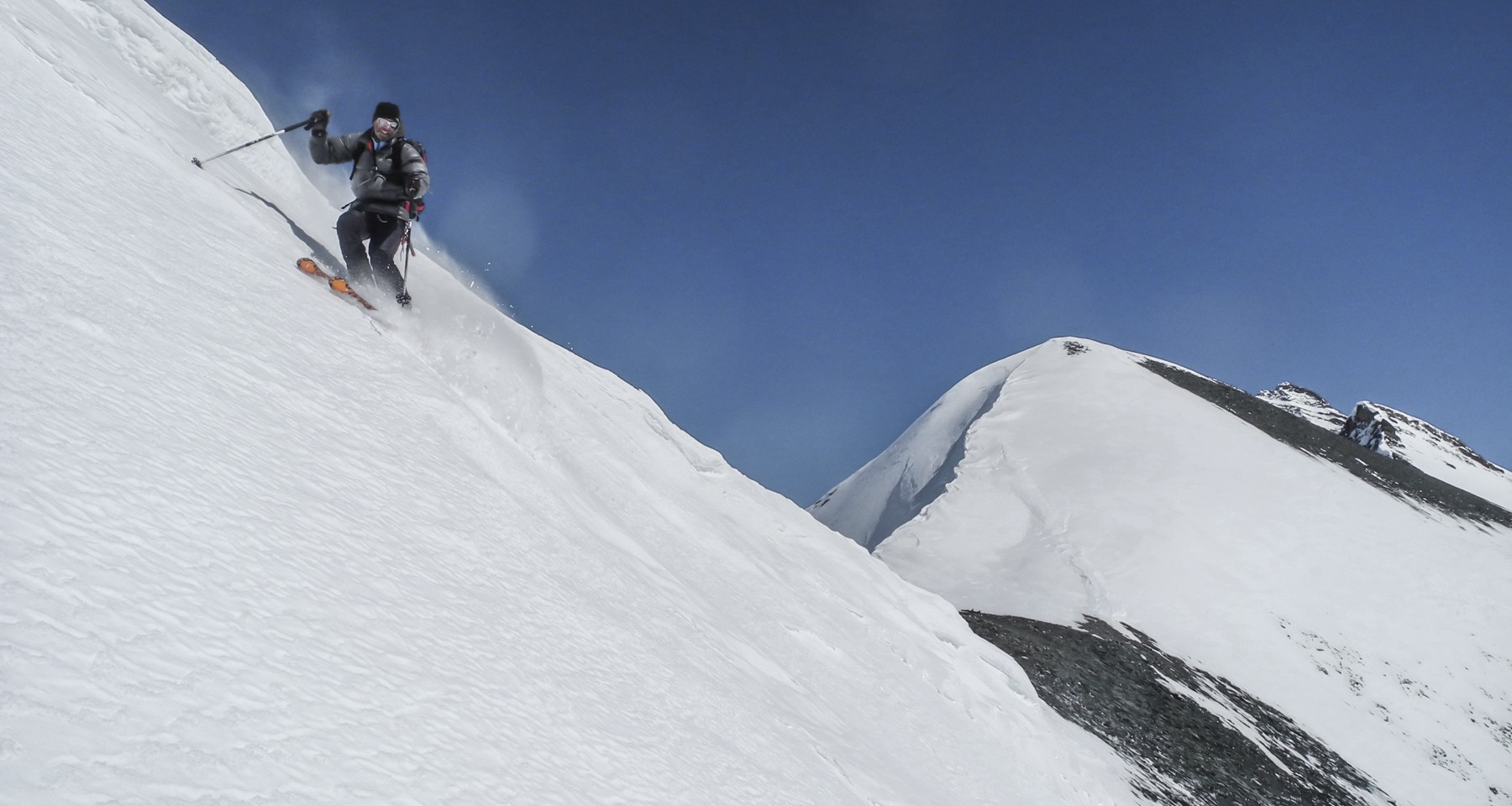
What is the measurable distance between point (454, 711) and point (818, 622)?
7869mm

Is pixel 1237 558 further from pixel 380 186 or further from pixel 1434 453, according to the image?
pixel 1434 453

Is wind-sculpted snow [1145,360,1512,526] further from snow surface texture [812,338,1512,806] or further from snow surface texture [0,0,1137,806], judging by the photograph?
snow surface texture [0,0,1137,806]

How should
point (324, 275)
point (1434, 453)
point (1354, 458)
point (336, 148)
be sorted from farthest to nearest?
point (1434, 453) < point (1354, 458) < point (336, 148) < point (324, 275)

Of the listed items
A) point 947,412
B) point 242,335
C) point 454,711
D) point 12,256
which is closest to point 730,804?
point 454,711

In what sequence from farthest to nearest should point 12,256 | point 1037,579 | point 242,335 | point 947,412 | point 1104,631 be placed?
point 947,412, point 1037,579, point 1104,631, point 242,335, point 12,256

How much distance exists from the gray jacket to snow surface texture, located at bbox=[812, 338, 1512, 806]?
2040 cm

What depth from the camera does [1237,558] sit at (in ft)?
102

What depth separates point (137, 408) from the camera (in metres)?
3.22

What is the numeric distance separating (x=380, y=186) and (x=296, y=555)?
6611 mm

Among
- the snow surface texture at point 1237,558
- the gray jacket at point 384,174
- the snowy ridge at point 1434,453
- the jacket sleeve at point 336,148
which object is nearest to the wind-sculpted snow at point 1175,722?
the snow surface texture at point 1237,558

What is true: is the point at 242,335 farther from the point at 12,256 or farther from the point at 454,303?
the point at 454,303

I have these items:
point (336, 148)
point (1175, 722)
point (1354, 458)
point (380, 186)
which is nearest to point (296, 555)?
point (380, 186)

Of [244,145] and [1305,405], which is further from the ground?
[1305,405]

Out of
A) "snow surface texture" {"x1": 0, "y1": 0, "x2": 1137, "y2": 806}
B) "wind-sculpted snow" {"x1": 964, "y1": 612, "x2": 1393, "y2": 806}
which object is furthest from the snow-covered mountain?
"snow surface texture" {"x1": 0, "y1": 0, "x2": 1137, "y2": 806}
